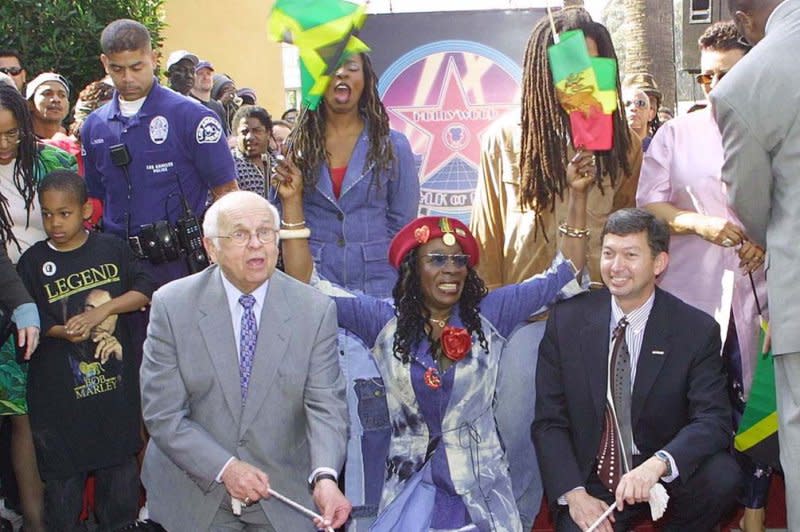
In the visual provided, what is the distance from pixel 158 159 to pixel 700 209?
249 cm

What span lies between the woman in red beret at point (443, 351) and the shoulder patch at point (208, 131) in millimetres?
790

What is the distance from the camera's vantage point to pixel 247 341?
12.9 ft

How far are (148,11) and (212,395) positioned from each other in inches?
235

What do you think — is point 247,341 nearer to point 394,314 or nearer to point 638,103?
point 394,314

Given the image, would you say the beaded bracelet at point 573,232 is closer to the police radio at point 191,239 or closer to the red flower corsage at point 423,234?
the red flower corsage at point 423,234

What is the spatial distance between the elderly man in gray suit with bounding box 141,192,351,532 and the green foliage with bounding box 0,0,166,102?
195 inches

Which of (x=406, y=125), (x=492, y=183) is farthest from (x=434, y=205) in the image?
(x=492, y=183)

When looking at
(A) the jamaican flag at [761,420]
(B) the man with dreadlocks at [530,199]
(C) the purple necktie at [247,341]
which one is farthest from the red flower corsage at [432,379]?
(A) the jamaican flag at [761,420]

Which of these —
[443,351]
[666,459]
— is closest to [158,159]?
[443,351]

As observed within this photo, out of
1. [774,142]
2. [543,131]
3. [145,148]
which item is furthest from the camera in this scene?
[145,148]

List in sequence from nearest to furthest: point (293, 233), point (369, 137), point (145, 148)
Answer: point (293, 233) < point (369, 137) < point (145, 148)

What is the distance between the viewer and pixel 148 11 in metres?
9.04

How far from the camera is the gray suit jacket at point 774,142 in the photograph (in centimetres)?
345

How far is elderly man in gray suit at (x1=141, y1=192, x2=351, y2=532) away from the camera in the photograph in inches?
151
